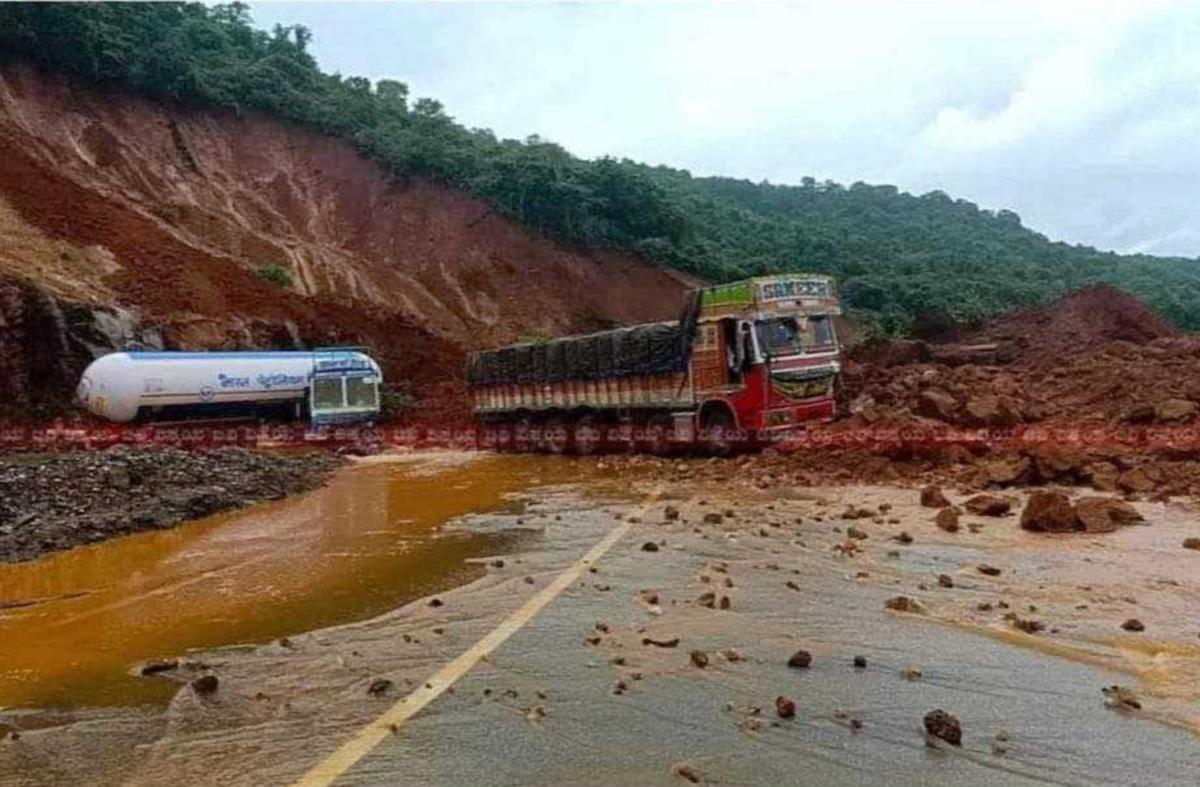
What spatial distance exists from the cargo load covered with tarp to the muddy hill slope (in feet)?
34.6

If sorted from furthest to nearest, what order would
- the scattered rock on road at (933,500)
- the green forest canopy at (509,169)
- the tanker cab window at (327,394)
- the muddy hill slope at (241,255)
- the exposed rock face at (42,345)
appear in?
the green forest canopy at (509,169), the muddy hill slope at (241,255), the tanker cab window at (327,394), the exposed rock face at (42,345), the scattered rock on road at (933,500)

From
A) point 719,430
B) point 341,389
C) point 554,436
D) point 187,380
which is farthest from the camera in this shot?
point 341,389

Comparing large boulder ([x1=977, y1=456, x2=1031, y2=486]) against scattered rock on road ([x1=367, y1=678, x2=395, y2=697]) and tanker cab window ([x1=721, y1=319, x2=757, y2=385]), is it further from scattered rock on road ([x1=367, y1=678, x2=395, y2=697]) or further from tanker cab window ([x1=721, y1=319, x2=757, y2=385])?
scattered rock on road ([x1=367, y1=678, x2=395, y2=697])

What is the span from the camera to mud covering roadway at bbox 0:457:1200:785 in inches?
176

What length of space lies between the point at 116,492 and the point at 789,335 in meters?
11.0

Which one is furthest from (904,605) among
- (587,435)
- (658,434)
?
(587,435)

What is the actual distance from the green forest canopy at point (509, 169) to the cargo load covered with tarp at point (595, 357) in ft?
65.8

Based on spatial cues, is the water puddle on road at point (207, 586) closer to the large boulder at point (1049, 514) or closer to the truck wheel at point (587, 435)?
the large boulder at point (1049, 514)

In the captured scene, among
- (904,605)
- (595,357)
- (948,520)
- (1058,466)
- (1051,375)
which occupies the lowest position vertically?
(904,605)

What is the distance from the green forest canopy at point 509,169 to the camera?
46.1 metres

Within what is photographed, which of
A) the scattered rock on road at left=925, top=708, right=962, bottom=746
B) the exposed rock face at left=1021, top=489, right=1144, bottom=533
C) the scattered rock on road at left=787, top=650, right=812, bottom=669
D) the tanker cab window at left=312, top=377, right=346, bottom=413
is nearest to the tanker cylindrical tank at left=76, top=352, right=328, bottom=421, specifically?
the tanker cab window at left=312, top=377, right=346, bottom=413

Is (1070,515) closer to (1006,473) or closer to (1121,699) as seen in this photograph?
(1006,473)

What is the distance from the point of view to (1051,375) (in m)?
19.2
